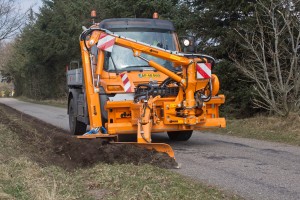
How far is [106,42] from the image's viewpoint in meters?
9.47

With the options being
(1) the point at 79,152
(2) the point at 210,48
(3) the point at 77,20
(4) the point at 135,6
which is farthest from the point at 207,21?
(3) the point at 77,20

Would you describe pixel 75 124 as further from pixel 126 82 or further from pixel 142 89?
pixel 142 89

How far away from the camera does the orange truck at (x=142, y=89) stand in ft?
29.9

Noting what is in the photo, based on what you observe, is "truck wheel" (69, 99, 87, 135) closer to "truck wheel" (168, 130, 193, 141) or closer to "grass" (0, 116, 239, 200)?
"truck wheel" (168, 130, 193, 141)

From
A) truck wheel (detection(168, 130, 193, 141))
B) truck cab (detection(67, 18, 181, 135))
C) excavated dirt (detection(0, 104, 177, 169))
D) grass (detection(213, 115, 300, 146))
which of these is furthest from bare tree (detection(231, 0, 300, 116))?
excavated dirt (detection(0, 104, 177, 169))

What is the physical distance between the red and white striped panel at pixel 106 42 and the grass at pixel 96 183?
3015 mm

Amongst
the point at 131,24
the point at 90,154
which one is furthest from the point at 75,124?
the point at 90,154

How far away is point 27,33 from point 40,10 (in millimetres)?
2521

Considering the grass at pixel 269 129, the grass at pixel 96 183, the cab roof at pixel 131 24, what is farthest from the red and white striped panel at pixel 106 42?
the grass at pixel 269 129

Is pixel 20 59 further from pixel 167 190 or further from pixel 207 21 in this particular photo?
pixel 167 190

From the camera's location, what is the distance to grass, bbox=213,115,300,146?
37.4 feet

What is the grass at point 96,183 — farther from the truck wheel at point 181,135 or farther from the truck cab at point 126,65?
the truck wheel at point 181,135

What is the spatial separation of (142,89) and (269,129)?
16.3 feet

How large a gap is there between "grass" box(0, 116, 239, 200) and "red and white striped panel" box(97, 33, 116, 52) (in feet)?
9.89
